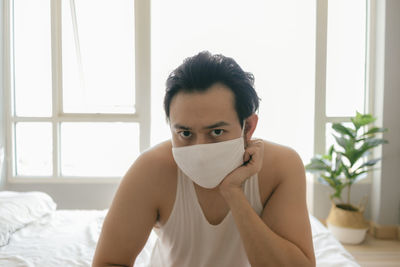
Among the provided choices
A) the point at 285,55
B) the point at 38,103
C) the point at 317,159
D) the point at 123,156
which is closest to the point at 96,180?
the point at 123,156

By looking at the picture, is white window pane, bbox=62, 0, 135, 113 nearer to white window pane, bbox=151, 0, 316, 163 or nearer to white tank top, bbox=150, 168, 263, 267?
white window pane, bbox=151, 0, 316, 163

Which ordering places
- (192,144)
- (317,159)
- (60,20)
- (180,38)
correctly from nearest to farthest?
(192,144) < (317,159) < (60,20) < (180,38)

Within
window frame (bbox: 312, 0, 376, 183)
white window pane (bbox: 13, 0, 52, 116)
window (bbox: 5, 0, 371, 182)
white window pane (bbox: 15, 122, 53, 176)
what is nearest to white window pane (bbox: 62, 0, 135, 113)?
window (bbox: 5, 0, 371, 182)

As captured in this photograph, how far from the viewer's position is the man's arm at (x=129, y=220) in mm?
935

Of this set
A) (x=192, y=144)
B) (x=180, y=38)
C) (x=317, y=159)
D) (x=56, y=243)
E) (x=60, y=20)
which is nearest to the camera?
(x=192, y=144)

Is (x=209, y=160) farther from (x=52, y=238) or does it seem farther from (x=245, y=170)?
(x=52, y=238)

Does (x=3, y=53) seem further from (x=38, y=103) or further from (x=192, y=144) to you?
(x=192, y=144)

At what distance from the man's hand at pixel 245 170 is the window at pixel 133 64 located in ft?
7.28

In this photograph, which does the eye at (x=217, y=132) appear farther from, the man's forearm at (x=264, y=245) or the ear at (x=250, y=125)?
the man's forearm at (x=264, y=245)

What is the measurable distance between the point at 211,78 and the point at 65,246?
41.8 inches

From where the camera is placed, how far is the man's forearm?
0.88 m

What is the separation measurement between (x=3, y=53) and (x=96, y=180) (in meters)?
1.46

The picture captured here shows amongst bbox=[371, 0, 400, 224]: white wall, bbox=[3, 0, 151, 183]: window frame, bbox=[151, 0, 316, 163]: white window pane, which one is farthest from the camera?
bbox=[151, 0, 316, 163]: white window pane

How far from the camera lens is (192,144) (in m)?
0.91
